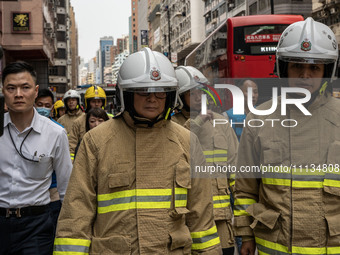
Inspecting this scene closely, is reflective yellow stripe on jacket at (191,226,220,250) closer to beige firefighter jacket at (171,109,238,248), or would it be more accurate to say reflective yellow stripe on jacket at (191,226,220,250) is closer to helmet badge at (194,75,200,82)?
beige firefighter jacket at (171,109,238,248)

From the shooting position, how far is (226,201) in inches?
189

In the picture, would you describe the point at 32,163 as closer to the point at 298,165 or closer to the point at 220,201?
the point at 220,201

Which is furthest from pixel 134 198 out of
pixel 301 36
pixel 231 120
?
pixel 231 120

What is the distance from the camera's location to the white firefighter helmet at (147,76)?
10.1ft

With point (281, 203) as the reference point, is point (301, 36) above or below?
above

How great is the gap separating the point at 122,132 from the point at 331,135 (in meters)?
1.25

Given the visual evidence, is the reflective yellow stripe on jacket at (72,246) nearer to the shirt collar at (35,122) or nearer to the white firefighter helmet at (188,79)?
the shirt collar at (35,122)

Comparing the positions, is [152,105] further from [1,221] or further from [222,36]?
[222,36]

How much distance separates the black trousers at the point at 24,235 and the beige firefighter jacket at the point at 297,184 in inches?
63.0

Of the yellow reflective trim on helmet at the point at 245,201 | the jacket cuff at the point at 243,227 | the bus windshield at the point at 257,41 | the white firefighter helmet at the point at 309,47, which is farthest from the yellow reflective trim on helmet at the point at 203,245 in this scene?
the bus windshield at the point at 257,41

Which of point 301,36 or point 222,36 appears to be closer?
point 301,36

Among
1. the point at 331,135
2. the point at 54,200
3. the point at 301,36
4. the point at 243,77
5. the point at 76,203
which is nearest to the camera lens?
the point at 76,203

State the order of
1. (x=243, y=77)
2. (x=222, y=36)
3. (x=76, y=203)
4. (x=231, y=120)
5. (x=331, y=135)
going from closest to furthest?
(x=76, y=203) < (x=331, y=135) < (x=231, y=120) < (x=243, y=77) < (x=222, y=36)

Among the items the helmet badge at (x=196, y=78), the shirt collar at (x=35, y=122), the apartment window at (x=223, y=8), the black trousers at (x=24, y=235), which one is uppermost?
the apartment window at (x=223, y=8)
